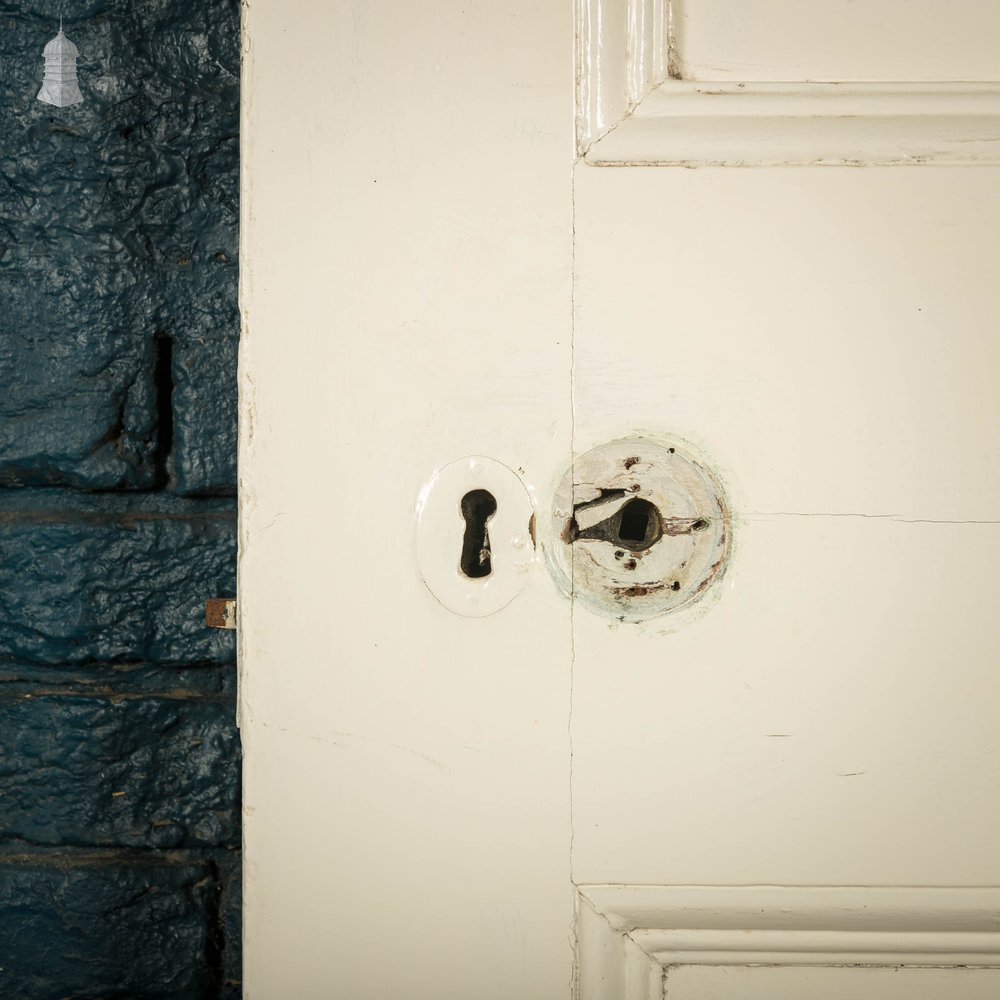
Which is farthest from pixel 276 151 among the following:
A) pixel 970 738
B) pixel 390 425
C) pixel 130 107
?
pixel 970 738

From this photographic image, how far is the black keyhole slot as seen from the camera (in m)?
0.46

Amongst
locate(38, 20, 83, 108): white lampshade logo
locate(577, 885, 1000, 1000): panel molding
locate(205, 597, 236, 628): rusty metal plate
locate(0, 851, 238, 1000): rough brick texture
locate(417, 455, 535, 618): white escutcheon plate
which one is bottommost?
locate(0, 851, 238, 1000): rough brick texture

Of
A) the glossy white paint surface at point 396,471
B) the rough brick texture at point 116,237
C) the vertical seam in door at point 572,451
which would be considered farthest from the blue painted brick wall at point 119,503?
the vertical seam in door at point 572,451

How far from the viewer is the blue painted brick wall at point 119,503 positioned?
65cm

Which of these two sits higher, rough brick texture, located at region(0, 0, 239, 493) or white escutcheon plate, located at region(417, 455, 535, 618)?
rough brick texture, located at region(0, 0, 239, 493)

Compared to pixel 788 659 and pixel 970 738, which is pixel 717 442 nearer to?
pixel 788 659

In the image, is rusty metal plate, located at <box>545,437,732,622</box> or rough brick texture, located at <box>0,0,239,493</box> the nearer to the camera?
rusty metal plate, located at <box>545,437,732,622</box>

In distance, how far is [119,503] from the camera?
0.69 meters

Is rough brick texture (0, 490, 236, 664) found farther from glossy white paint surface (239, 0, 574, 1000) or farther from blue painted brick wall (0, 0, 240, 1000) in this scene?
glossy white paint surface (239, 0, 574, 1000)

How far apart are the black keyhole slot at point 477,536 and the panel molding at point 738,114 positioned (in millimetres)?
222

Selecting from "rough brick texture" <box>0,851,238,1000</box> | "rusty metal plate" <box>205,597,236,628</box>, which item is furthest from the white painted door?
"rough brick texture" <box>0,851,238,1000</box>

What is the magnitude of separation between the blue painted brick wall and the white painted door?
0.25 meters

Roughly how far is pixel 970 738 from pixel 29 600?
2.48ft

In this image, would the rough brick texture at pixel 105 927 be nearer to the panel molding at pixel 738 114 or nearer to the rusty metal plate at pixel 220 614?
the rusty metal plate at pixel 220 614
